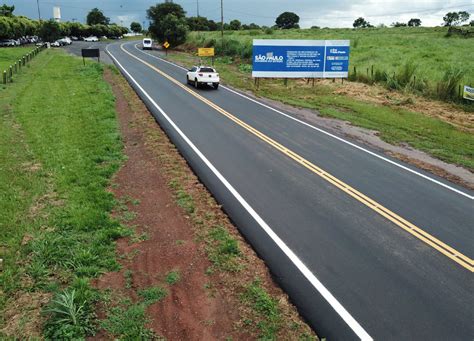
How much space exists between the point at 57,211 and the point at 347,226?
6.19 metres

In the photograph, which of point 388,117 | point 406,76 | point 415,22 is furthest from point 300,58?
point 415,22

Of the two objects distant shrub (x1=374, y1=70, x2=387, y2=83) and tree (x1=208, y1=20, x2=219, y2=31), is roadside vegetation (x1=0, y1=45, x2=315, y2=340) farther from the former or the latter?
tree (x1=208, y1=20, x2=219, y2=31)

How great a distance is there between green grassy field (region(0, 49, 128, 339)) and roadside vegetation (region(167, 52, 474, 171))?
10.9 m

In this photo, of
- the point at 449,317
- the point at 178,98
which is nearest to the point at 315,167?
the point at 449,317

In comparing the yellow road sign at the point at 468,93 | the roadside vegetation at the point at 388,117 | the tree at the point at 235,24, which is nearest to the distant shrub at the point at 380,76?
the roadside vegetation at the point at 388,117

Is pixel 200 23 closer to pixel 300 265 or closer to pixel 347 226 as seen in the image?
pixel 347 226

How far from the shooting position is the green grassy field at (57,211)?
6.02m

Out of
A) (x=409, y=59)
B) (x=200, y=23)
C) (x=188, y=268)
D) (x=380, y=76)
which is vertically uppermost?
(x=200, y=23)

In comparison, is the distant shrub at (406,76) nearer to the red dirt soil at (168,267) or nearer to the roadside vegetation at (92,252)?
the roadside vegetation at (92,252)

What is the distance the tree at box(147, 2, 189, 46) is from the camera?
68.0 metres

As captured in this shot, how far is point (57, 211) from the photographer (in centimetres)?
898

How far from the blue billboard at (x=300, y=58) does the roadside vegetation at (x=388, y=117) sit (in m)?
1.03

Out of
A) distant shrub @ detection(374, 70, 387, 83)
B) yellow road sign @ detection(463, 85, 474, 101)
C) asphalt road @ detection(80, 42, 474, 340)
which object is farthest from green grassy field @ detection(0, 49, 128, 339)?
distant shrub @ detection(374, 70, 387, 83)

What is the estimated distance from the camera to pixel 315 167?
12.4m
